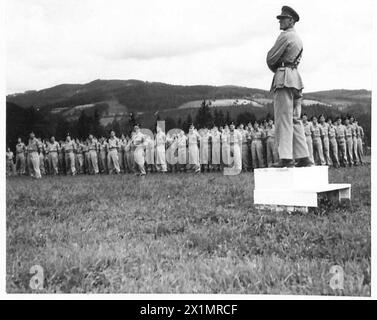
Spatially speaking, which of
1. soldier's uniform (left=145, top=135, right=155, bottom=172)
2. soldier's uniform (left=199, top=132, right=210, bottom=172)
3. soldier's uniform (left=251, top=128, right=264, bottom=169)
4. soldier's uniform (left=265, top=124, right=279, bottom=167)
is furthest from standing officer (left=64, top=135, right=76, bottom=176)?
soldier's uniform (left=265, top=124, right=279, bottom=167)

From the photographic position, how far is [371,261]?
394cm

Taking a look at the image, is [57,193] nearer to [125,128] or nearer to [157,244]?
[157,244]

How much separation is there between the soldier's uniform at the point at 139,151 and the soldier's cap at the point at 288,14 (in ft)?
26.0

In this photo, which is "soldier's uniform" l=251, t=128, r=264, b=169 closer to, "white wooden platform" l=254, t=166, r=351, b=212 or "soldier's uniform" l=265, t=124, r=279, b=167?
"soldier's uniform" l=265, t=124, r=279, b=167

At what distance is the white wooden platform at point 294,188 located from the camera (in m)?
5.34

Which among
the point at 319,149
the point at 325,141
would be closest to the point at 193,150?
the point at 319,149

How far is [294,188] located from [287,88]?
132 cm

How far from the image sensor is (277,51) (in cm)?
556

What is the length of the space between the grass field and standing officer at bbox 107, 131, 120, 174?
847 cm

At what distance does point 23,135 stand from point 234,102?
16.9 feet

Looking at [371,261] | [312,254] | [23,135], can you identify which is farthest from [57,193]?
[371,261]

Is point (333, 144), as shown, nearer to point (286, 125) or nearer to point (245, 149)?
point (245, 149)

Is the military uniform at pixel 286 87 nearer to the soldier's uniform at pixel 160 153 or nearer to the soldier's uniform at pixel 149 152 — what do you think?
the soldier's uniform at pixel 149 152
